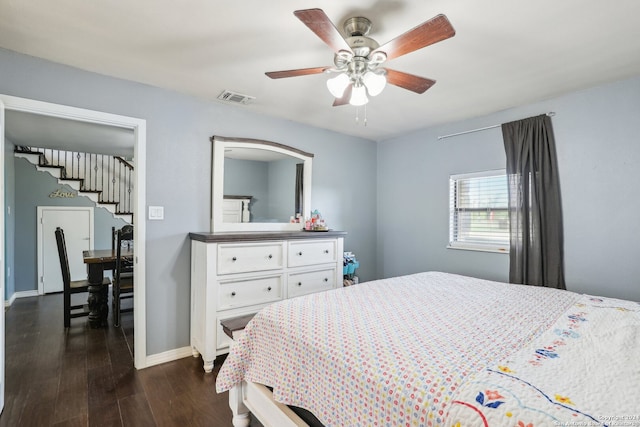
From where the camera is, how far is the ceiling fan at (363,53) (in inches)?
55.1

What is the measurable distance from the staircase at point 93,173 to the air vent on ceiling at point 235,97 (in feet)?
12.9

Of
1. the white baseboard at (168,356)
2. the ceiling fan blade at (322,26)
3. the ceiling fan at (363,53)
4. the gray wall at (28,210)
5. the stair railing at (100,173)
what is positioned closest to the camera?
the ceiling fan blade at (322,26)

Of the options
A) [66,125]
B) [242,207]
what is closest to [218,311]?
[242,207]

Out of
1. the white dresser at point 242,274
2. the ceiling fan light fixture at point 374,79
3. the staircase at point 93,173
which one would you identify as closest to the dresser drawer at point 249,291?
the white dresser at point 242,274

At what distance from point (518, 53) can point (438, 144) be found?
1.66 meters

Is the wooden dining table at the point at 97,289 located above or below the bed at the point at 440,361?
below

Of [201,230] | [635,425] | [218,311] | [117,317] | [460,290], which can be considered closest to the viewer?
[635,425]

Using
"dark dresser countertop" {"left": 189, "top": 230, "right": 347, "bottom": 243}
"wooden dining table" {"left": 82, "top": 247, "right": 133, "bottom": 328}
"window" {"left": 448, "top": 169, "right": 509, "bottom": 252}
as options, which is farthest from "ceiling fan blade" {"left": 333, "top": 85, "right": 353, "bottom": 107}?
"wooden dining table" {"left": 82, "top": 247, "right": 133, "bottom": 328}

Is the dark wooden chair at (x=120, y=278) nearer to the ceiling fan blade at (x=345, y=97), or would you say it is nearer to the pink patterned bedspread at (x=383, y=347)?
the pink patterned bedspread at (x=383, y=347)

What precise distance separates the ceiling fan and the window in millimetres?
1855

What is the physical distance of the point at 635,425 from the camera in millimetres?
717

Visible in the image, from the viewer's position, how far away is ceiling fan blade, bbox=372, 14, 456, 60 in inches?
51.7

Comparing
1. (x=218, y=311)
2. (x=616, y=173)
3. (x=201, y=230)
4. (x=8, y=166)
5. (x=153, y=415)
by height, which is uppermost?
(x=8, y=166)

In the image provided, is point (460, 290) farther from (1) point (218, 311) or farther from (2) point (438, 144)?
(2) point (438, 144)
